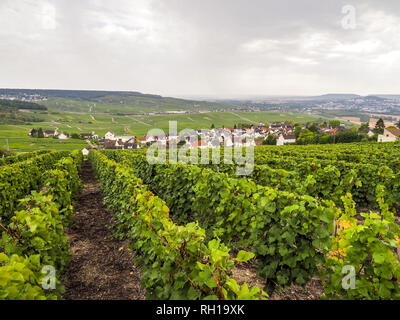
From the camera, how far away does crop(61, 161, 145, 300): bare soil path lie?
13.8 ft

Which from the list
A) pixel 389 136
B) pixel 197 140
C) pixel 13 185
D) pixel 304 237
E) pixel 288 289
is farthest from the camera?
pixel 197 140

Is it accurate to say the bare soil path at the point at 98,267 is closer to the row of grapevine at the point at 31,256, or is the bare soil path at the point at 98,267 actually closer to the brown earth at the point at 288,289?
the row of grapevine at the point at 31,256

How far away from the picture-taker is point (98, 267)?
199 inches

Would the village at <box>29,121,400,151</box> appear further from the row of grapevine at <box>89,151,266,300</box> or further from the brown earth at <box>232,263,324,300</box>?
the row of grapevine at <box>89,151,266,300</box>

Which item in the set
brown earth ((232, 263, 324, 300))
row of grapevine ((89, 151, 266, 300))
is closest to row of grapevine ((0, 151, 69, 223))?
row of grapevine ((89, 151, 266, 300))

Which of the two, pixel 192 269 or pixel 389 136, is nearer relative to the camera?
pixel 192 269

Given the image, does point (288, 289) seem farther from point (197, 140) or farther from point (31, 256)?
point (197, 140)

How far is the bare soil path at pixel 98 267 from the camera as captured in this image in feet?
13.8

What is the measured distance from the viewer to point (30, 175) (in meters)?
12.2

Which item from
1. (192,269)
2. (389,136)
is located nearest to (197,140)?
(389,136)

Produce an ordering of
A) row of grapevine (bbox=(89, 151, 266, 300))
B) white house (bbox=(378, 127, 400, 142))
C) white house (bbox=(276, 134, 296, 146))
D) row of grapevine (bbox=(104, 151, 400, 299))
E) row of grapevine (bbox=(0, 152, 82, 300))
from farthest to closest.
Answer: white house (bbox=(276, 134, 296, 146)) → white house (bbox=(378, 127, 400, 142)) → row of grapevine (bbox=(104, 151, 400, 299)) → row of grapevine (bbox=(89, 151, 266, 300)) → row of grapevine (bbox=(0, 152, 82, 300))
